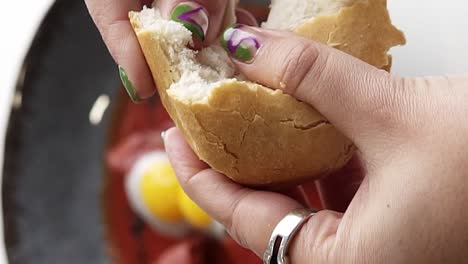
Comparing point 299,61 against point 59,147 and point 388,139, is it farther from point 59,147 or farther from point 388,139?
point 59,147

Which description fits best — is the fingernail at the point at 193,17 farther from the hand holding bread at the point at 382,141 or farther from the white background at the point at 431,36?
the white background at the point at 431,36

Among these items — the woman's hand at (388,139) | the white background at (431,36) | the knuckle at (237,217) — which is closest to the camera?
the woman's hand at (388,139)

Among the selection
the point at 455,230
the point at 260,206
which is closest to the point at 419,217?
the point at 455,230

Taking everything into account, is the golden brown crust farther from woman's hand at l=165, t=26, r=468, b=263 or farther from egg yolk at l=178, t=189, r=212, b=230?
egg yolk at l=178, t=189, r=212, b=230

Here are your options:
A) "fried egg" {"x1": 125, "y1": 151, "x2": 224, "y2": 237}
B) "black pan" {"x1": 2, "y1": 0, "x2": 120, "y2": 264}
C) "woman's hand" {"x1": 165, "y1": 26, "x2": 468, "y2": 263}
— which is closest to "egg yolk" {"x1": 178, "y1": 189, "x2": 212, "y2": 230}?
"fried egg" {"x1": 125, "y1": 151, "x2": 224, "y2": 237}

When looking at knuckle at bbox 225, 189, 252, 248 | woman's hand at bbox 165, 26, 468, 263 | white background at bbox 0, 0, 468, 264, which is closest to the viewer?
woman's hand at bbox 165, 26, 468, 263

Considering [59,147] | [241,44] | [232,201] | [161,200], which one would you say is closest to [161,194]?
[161,200]

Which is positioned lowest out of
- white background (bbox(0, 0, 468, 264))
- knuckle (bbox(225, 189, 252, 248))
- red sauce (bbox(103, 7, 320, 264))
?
red sauce (bbox(103, 7, 320, 264))

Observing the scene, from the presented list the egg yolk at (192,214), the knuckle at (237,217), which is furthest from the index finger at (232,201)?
the egg yolk at (192,214)
